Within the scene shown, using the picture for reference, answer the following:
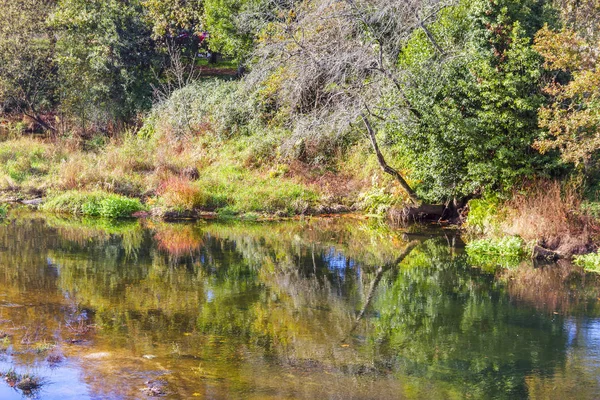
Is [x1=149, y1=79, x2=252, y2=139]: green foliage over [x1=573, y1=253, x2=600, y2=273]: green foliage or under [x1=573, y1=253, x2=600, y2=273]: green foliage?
over

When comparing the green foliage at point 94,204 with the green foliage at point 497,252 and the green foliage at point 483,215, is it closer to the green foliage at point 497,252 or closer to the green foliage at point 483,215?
the green foliage at point 483,215

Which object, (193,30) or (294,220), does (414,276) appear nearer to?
(294,220)

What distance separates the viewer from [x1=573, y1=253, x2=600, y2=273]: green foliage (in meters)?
13.8

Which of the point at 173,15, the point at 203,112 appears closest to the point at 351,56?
the point at 203,112

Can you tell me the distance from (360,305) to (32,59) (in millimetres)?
24084

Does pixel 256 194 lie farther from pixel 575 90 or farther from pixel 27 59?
pixel 27 59

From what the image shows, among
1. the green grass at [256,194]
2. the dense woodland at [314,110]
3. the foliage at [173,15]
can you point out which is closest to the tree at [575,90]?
the dense woodland at [314,110]

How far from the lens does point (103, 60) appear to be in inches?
1140

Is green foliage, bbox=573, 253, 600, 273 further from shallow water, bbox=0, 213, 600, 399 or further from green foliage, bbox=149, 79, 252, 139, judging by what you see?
green foliage, bbox=149, 79, 252, 139

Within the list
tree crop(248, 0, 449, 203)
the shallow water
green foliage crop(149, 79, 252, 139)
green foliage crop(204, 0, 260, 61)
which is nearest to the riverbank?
green foliage crop(149, 79, 252, 139)

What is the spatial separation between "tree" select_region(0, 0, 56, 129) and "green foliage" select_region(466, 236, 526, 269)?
71.7ft

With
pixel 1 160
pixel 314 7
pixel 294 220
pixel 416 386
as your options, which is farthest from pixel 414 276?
pixel 1 160

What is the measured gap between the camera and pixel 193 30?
103 feet

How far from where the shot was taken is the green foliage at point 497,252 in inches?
574
